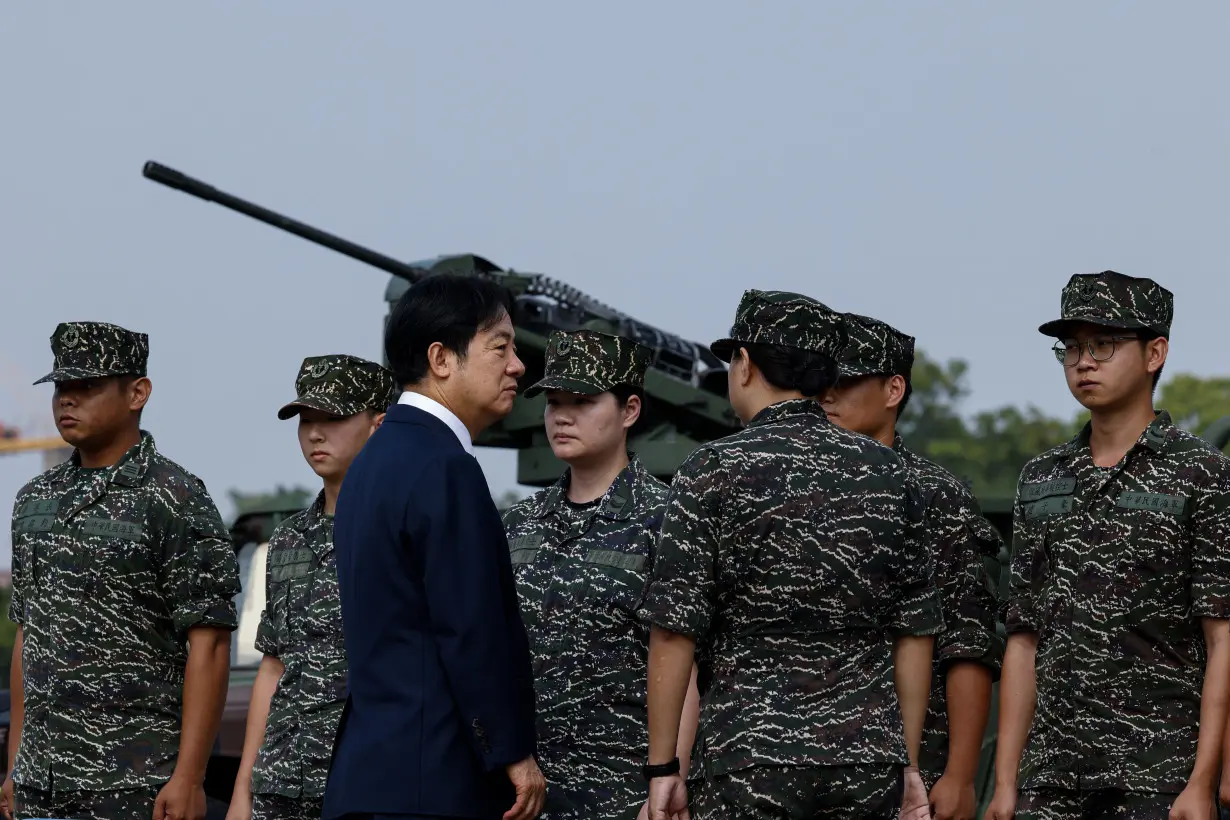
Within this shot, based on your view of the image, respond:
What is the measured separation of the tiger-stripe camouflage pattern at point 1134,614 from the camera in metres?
4.79

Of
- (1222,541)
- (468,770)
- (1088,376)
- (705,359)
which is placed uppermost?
(705,359)

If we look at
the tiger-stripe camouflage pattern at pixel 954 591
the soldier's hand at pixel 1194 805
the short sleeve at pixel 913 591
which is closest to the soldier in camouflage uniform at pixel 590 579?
the short sleeve at pixel 913 591

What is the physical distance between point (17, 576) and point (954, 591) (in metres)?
3.03

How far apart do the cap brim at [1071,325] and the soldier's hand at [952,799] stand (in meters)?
1.41

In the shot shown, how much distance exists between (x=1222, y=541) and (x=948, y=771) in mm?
1288

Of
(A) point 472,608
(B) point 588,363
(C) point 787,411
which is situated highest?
(B) point 588,363

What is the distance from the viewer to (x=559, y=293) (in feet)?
35.9

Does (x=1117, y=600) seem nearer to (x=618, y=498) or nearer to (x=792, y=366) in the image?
(x=792, y=366)

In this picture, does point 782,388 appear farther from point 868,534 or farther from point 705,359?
point 705,359

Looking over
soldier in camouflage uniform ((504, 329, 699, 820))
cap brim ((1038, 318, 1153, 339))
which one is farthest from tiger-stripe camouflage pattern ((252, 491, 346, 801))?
cap brim ((1038, 318, 1153, 339))

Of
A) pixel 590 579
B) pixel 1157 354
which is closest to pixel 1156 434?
pixel 1157 354

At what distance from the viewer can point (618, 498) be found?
5.41 m

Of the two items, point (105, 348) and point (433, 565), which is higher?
point (105, 348)

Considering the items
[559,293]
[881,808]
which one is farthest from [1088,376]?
[559,293]
